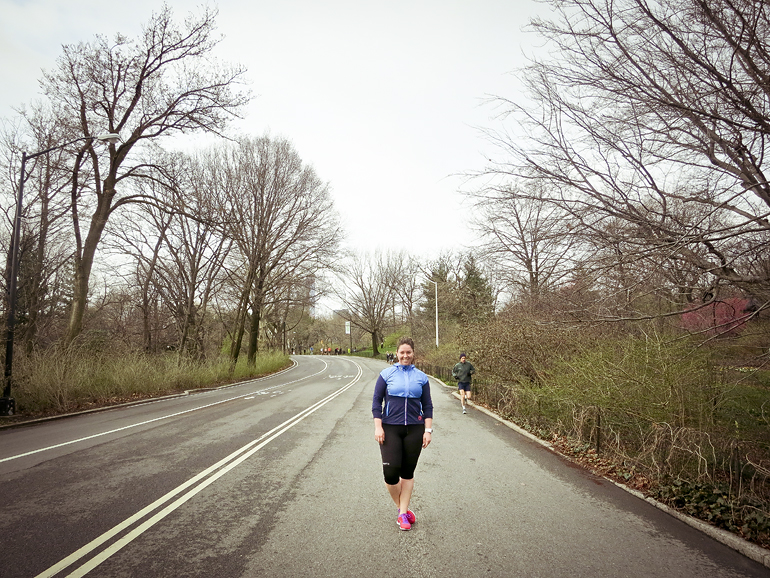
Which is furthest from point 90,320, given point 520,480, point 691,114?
point 691,114

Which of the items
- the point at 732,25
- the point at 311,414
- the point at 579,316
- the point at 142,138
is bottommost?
the point at 311,414

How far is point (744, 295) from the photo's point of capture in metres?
5.05

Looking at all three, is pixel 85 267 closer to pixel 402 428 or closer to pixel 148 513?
pixel 148 513

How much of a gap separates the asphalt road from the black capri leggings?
0.57 meters

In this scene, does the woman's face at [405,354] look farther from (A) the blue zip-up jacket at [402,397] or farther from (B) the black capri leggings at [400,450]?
(B) the black capri leggings at [400,450]

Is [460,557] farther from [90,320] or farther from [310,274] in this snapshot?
[90,320]

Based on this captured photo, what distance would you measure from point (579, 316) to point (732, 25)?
3.43m

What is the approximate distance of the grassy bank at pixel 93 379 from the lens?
1180cm

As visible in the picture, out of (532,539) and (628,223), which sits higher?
(628,223)

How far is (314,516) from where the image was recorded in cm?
439

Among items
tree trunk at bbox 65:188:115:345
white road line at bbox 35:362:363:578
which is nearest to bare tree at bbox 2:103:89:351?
tree trunk at bbox 65:188:115:345

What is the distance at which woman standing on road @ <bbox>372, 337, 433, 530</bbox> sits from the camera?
4031 mm

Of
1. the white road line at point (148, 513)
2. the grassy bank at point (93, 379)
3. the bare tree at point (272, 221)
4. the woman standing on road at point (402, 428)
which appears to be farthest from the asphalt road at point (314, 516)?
the bare tree at point (272, 221)

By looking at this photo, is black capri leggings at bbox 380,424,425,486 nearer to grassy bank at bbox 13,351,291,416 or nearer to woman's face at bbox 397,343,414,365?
woman's face at bbox 397,343,414,365
